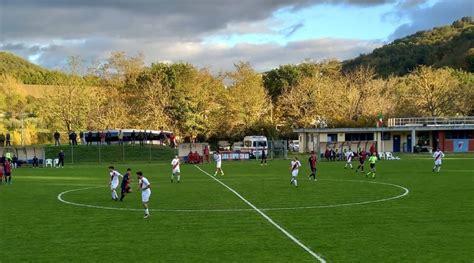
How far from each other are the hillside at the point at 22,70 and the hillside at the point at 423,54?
256ft

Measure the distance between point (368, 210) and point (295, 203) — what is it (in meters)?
3.70

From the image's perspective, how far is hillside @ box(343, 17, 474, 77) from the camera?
13912 cm

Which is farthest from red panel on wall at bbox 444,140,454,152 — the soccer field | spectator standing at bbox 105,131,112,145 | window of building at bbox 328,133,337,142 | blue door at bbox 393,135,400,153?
the soccer field

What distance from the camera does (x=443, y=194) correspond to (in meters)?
28.1

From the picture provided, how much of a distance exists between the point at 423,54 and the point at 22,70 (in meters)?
107

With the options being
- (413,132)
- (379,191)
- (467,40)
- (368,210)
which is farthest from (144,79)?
(467,40)

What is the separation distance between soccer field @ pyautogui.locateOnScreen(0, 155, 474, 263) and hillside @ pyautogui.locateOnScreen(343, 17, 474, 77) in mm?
114603

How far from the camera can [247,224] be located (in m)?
19.7

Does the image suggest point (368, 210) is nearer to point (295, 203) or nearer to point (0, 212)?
point (295, 203)

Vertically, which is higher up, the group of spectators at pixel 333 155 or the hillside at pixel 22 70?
the hillside at pixel 22 70

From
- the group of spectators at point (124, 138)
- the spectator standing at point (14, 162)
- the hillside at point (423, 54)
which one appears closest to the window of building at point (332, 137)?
the group of spectators at point (124, 138)

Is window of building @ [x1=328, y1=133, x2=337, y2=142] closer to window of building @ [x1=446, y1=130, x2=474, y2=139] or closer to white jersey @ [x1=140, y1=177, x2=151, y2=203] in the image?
window of building @ [x1=446, y1=130, x2=474, y2=139]

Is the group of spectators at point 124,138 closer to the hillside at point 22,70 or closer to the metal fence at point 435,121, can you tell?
the metal fence at point 435,121

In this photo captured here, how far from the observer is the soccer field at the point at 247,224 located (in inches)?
590
